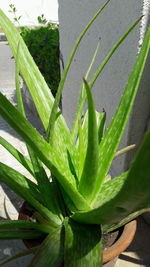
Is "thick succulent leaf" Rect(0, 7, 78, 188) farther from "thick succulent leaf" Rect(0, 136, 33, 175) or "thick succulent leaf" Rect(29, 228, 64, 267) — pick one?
"thick succulent leaf" Rect(29, 228, 64, 267)

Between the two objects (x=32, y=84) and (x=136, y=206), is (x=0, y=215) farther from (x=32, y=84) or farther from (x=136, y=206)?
(x=136, y=206)

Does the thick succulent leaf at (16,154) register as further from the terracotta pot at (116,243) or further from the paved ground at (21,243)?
the paved ground at (21,243)

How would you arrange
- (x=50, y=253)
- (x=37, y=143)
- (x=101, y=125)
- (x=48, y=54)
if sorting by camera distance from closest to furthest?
(x=37, y=143) < (x=50, y=253) < (x=101, y=125) < (x=48, y=54)

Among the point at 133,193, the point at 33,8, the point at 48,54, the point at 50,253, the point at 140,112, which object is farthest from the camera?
the point at 33,8

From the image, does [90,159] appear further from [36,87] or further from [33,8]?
[33,8]

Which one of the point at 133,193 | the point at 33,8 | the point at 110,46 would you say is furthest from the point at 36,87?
the point at 33,8

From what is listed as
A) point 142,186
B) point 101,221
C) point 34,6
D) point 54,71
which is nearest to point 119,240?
point 101,221

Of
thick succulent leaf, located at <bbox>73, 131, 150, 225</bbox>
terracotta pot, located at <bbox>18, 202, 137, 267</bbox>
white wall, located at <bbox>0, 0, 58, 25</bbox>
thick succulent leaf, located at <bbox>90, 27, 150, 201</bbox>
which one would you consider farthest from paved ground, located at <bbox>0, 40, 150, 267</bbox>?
white wall, located at <bbox>0, 0, 58, 25</bbox>
